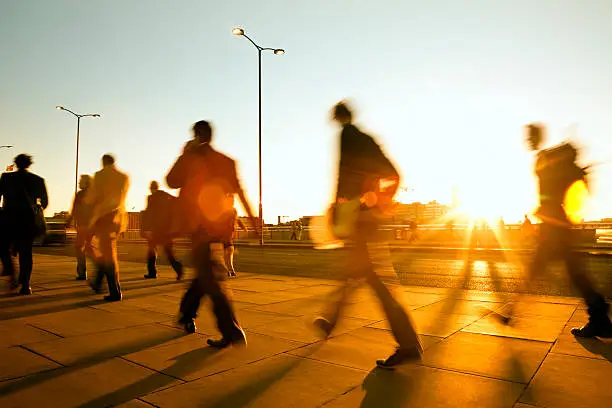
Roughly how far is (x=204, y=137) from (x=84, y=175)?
4266 millimetres

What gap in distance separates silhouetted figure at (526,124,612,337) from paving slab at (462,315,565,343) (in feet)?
0.91

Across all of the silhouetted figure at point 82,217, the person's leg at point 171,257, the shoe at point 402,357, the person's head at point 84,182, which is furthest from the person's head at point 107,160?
the shoe at point 402,357

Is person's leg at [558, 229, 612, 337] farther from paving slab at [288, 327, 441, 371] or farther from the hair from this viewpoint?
the hair

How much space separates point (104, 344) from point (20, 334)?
0.97m

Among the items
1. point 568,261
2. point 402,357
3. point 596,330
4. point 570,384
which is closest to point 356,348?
point 402,357

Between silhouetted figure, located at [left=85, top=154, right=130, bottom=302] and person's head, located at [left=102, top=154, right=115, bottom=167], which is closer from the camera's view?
silhouetted figure, located at [left=85, top=154, right=130, bottom=302]

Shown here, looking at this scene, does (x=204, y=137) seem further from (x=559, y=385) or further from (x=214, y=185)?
(x=559, y=385)

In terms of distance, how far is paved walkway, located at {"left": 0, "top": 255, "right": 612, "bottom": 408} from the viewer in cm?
267

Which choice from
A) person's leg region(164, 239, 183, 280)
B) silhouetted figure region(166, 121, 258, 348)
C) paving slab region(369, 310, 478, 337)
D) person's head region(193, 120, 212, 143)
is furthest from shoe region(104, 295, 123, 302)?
paving slab region(369, 310, 478, 337)

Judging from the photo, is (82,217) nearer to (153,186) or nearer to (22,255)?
(22,255)

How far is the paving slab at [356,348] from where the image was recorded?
3.45 meters

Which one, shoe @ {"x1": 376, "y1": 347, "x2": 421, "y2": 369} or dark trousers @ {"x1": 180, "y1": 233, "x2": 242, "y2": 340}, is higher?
dark trousers @ {"x1": 180, "y1": 233, "x2": 242, "y2": 340}

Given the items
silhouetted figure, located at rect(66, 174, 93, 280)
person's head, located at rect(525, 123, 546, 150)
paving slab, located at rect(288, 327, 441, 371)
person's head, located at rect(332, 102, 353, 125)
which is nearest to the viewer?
paving slab, located at rect(288, 327, 441, 371)

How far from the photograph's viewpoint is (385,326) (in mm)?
4609
